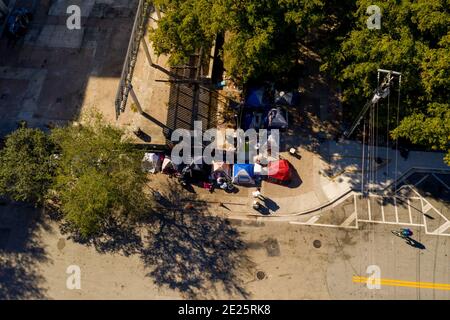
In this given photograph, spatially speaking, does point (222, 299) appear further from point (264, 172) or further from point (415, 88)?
point (415, 88)

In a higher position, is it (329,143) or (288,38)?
(288,38)

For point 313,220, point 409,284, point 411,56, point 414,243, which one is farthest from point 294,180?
point 411,56

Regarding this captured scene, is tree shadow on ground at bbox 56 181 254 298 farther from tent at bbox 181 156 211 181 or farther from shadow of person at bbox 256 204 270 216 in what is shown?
shadow of person at bbox 256 204 270 216

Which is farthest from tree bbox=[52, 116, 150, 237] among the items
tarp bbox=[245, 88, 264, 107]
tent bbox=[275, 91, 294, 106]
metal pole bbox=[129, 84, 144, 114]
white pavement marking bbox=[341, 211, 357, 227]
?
white pavement marking bbox=[341, 211, 357, 227]

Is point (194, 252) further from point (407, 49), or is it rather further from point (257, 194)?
point (407, 49)
